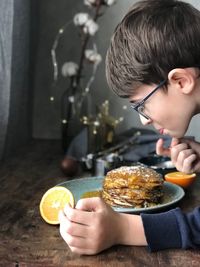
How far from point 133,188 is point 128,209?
49 millimetres

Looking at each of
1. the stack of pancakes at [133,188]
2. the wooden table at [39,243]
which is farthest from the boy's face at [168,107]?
the wooden table at [39,243]

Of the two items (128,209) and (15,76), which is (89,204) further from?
(15,76)

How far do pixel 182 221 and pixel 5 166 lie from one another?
758 millimetres

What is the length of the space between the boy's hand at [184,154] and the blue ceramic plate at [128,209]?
0.05m

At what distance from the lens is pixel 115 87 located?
1044 mm

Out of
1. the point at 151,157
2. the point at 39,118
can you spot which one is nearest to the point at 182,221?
the point at 151,157

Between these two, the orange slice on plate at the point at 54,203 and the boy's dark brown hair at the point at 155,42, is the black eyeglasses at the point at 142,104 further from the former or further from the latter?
the orange slice on plate at the point at 54,203

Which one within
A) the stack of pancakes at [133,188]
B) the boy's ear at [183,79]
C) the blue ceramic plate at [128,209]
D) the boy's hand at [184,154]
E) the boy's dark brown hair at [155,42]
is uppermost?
the boy's dark brown hair at [155,42]

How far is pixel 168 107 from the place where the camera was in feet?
3.24

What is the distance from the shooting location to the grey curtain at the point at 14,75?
5.14 feet

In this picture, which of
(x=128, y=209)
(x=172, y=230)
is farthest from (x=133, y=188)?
(x=172, y=230)

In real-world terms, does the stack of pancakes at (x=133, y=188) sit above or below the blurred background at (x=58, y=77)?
below

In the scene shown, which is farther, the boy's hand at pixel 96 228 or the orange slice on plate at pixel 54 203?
the orange slice on plate at pixel 54 203

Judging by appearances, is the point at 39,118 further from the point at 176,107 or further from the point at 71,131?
the point at 176,107
